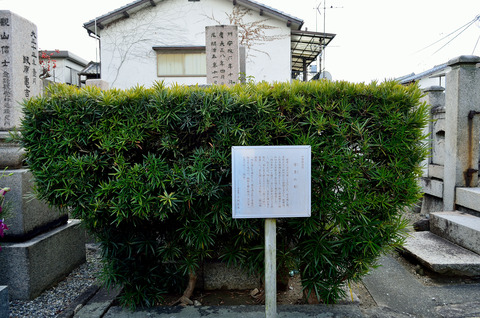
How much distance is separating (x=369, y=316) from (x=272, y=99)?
7.56ft

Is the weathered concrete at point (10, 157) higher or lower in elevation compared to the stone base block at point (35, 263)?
higher

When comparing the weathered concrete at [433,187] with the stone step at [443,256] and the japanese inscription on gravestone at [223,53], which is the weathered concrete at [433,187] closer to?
the stone step at [443,256]

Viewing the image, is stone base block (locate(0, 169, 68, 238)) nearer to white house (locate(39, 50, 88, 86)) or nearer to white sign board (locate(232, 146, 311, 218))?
white sign board (locate(232, 146, 311, 218))

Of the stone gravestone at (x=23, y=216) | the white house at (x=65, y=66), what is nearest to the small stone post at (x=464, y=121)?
the stone gravestone at (x=23, y=216)

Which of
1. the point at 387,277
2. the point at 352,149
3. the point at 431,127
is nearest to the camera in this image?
the point at 352,149

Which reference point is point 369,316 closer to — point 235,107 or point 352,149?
point 352,149

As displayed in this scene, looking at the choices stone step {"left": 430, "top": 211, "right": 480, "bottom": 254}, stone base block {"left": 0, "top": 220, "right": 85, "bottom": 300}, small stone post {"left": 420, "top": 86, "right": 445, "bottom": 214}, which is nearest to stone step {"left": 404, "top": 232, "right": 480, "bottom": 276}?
stone step {"left": 430, "top": 211, "right": 480, "bottom": 254}

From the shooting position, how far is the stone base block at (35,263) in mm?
3684

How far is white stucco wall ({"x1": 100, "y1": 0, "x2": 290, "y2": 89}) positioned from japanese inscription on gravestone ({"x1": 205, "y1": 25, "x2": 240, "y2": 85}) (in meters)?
6.54

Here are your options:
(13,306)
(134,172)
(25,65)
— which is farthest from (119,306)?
(25,65)

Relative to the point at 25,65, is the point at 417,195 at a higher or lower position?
lower

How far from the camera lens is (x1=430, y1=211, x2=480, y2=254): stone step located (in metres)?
4.43

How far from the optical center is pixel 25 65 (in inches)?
183

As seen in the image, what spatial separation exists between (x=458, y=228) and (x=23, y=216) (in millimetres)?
5754
